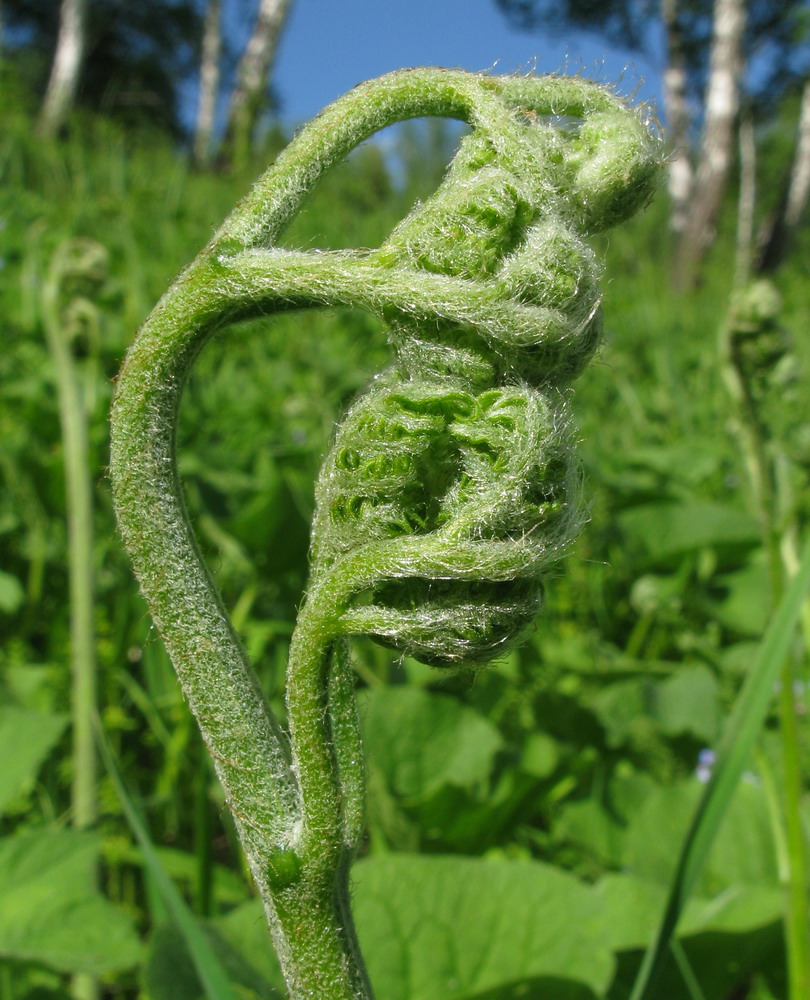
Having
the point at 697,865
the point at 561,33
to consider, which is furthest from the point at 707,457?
the point at 561,33

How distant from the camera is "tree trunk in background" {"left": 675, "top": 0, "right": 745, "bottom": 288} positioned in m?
14.0

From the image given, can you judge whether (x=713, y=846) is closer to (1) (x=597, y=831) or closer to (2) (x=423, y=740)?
(1) (x=597, y=831)

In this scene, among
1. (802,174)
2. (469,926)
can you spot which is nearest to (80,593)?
(469,926)

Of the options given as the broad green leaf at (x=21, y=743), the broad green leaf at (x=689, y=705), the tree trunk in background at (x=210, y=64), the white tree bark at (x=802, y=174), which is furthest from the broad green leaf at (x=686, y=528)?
the tree trunk in background at (x=210, y=64)

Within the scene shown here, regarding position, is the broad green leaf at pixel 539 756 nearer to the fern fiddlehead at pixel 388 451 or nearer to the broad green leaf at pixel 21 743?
the broad green leaf at pixel 21 743

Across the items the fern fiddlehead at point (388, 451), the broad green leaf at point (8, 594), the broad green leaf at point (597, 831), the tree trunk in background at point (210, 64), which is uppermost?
the tree trunk in background at point (210, 64)

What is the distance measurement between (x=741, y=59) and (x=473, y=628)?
18.6 meters

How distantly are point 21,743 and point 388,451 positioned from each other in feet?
4.62

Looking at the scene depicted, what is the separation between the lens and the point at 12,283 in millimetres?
4641

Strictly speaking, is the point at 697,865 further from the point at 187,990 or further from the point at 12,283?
the point at 12,283

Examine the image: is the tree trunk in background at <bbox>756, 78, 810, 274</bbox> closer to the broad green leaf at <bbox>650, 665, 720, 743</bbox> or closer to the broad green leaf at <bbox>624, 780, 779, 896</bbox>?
the broad green leaf at <bbox>650, 665, 720, 743</bbox>

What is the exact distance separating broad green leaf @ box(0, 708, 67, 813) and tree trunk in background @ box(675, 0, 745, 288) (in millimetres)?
12500

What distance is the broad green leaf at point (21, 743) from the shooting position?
1.85m

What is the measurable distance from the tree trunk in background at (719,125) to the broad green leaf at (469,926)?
12506 millimetres
